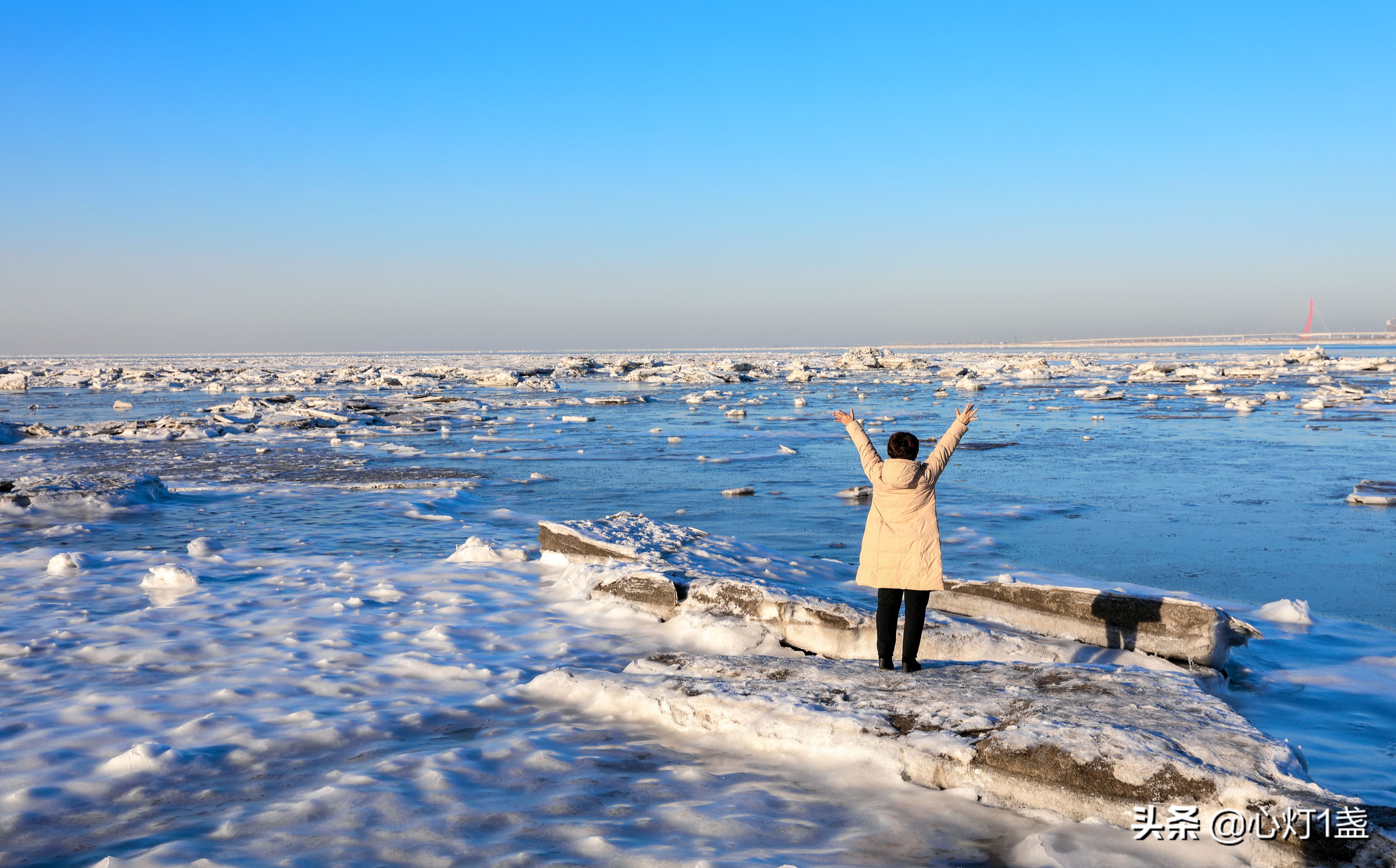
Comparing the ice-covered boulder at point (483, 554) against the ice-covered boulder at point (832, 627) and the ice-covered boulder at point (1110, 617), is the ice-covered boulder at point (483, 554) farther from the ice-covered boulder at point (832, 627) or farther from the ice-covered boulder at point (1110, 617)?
the ice-covered boulder at point (1110, 617)

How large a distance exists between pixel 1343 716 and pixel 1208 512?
640 cm

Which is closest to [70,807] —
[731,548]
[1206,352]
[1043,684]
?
[1043,684]

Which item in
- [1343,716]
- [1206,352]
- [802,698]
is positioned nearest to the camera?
[802,698]

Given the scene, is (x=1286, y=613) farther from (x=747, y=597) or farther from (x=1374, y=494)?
(x=1374, y=494)

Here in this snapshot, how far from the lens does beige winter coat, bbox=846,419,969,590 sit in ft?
15.2

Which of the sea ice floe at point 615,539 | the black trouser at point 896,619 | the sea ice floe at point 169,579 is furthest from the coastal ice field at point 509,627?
the black trouser at point 896,619

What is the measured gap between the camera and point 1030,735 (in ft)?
11.5

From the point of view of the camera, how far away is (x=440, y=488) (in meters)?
12.9

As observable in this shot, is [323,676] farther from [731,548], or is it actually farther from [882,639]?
[731,548]

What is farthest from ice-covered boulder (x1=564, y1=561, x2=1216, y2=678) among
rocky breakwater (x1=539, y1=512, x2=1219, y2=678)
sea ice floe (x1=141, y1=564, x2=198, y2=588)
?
sea ice floe (x1=141, y1=564, x2=198, y2=588)

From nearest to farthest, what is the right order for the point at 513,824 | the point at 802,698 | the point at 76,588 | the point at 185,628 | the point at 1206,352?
the point at 513,824 → the point at 802,698 → the point at 185,628 → the point at 76,588 → the point at 1206,352

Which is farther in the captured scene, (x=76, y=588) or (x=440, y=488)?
(x=440, y=488)

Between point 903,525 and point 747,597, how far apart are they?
163 centimetres

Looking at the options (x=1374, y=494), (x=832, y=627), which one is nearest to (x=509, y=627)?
(x=832, y=627)
